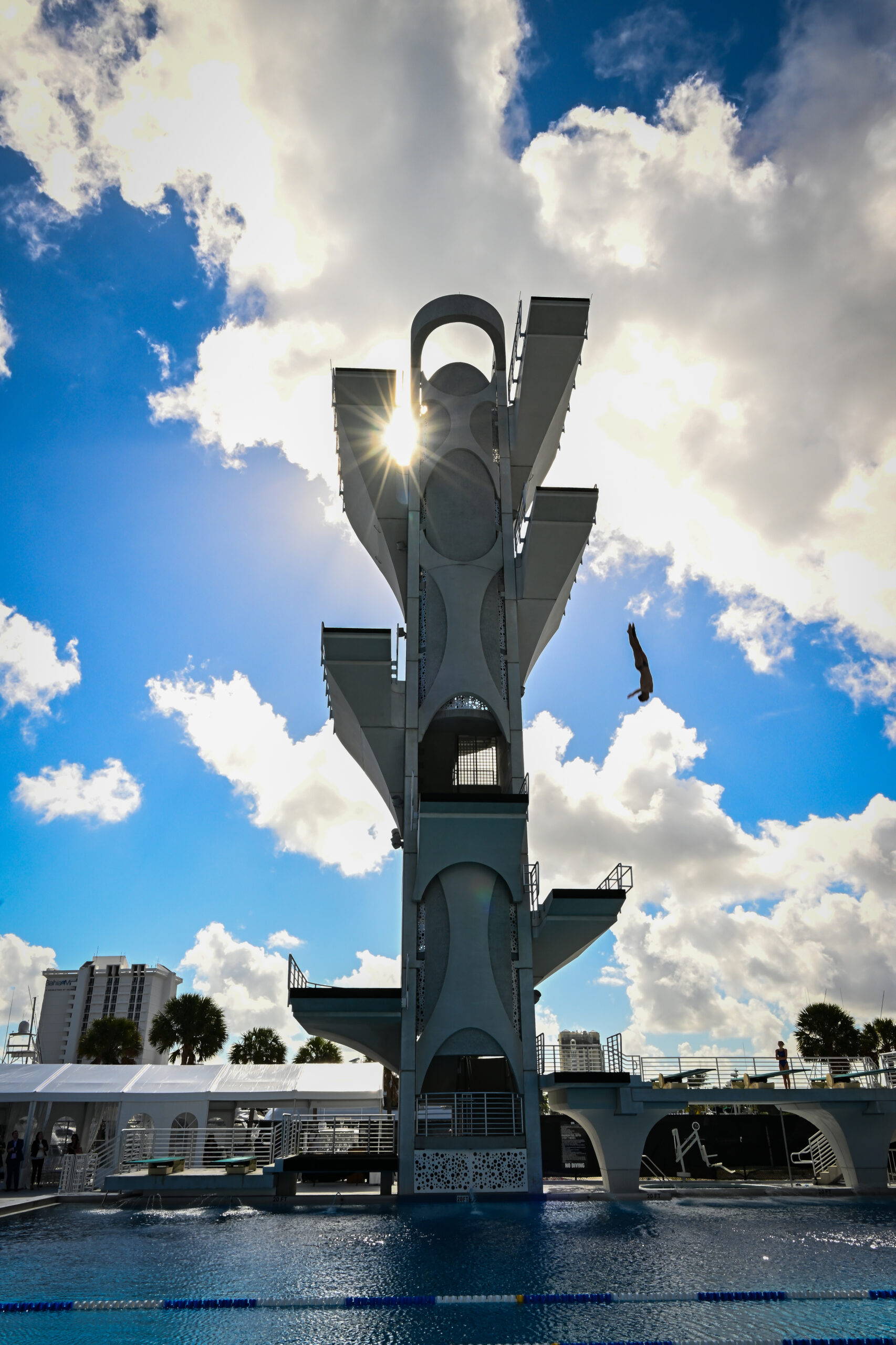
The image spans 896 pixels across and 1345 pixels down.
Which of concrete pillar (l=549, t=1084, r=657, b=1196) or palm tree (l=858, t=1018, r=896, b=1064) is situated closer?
concrete pillar (l=549, t=1084, r=657, b=1196)

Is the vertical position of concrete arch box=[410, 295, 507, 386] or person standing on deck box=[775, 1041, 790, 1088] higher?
concrete arch box=[410, 295, 507, 386]

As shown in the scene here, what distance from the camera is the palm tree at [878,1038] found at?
123ft

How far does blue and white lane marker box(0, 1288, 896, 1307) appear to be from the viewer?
8.94 metres

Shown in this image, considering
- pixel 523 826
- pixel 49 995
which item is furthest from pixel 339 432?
pixel 49 995

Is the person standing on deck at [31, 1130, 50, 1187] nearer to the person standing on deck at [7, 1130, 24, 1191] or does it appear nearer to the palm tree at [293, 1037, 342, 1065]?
the person standing on deck at [7, 1130, 24, 1191]

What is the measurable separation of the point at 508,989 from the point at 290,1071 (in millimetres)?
8431

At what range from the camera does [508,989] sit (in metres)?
22.0

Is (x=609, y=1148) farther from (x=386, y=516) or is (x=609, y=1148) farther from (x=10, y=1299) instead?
(x=386, y=516)

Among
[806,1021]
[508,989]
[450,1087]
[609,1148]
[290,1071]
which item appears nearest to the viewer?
[609,1148]

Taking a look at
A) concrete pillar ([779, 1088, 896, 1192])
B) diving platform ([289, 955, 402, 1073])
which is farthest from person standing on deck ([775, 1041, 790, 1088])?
diving platform ([289, 955, 402, 1073])

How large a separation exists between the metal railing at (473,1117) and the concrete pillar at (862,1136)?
6.13 m

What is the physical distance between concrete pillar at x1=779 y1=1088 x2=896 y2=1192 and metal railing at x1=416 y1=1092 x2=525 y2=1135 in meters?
6.13

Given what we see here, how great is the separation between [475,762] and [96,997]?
11837 centimetres

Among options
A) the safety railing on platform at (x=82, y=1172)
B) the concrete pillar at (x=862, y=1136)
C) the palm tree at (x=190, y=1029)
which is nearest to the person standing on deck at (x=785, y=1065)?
the concrete pillar at (x=862, y=1136)
